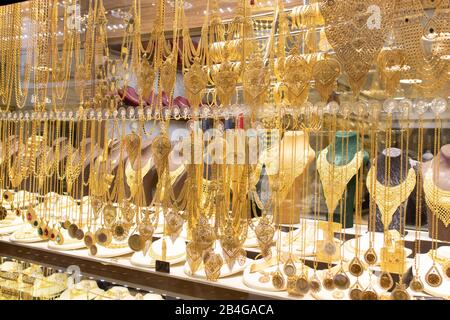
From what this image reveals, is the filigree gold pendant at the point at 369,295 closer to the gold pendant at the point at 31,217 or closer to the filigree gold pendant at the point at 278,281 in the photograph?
the filigree gold pendant at the point at 278,281

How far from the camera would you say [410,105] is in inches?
40.1

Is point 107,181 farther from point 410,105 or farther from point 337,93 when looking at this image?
point 410,105

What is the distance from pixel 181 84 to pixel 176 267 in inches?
19.4

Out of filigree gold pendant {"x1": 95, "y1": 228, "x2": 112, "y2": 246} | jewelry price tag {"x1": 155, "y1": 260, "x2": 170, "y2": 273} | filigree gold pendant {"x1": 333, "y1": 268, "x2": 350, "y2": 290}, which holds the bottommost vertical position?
jewelry price tag {"x1": 155, "y1": 260, "x2": 170, "y2": 273}

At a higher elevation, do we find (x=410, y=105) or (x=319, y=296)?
(x=410, y=105)

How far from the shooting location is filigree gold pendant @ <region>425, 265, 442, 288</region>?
92 centimetres

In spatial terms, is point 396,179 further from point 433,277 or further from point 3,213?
point 3,213

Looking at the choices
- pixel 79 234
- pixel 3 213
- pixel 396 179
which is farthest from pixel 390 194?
pixel 3 213

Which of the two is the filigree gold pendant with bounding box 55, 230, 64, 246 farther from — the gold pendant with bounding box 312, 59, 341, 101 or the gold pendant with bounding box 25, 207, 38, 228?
the gold pendant with bounding box 312, 59, 341, 101

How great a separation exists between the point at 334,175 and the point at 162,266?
0.49 m

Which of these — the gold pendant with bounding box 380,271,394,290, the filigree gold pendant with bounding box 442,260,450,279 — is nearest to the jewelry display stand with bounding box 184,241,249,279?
the gold pendant with bounding box 380,271,394,290

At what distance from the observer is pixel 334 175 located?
1149 mm

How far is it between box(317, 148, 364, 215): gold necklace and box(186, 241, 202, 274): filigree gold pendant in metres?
0.33

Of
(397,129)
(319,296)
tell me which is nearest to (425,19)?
(397,129)
